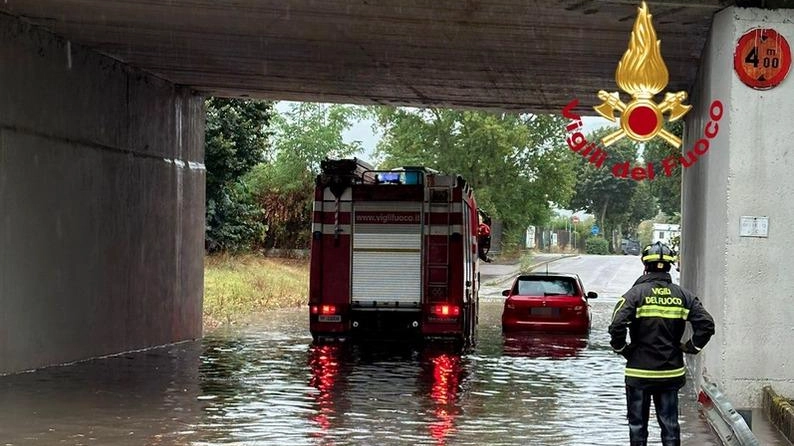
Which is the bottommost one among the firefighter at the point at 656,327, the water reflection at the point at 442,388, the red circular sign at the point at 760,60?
the water reflection at the point at 442,388

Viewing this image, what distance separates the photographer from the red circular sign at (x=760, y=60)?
1262cm

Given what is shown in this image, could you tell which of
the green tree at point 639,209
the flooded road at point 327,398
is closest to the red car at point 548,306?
the flooded road at point 327,398

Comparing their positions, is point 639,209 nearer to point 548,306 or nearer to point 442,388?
point 548,306

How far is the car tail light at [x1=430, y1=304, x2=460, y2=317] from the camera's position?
19516 millimetres

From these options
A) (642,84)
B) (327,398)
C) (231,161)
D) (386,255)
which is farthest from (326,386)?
(231,161)

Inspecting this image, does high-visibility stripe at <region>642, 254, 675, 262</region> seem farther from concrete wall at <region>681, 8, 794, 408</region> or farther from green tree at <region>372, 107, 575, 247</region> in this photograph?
green tree at <region>372, 107, 575, 247</region>

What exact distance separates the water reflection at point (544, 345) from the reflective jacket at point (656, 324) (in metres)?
11.3

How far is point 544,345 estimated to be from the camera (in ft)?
73.4

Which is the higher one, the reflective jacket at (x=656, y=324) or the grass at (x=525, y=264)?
the reflective jacket at (x=656, y=324)

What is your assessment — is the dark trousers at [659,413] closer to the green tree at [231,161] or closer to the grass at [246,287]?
the grass at [246,287]

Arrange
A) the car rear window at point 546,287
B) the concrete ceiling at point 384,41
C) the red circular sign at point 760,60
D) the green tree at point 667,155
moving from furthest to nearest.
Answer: the green tree at point 667,155 → the car rear window at point 546,287 → the concrete ceiling at point 384,41 → the red circular sign at point 760,60

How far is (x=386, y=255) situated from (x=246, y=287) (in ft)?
52.7

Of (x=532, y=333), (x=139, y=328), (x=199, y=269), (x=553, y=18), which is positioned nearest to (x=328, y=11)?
(x=553, y=18)

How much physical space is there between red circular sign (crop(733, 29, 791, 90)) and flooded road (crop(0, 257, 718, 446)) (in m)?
3.67
